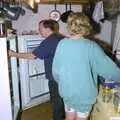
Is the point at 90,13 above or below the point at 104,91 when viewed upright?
above

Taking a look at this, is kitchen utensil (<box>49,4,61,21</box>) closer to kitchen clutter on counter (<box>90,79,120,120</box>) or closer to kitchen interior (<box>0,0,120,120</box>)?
kitchen interior (<box>0,0,120,120</box>)

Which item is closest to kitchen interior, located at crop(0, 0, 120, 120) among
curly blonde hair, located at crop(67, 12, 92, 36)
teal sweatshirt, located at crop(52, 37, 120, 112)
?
teal sweatshirt, located at crop(52, 37, 120, 112)

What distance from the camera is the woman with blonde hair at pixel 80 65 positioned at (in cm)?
176

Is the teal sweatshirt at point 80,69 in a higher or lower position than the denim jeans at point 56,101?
higher

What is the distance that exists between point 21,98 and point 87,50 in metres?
1.46

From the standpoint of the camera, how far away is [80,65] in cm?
177

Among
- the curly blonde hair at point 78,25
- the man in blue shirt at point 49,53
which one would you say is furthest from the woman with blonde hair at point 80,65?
the man in blue shirt at point 49,53

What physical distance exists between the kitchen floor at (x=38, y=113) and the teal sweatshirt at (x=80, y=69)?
112 cm

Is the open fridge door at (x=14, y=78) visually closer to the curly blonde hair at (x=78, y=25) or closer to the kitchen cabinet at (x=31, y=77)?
the kitchen cabinet at (x=31, y=77)

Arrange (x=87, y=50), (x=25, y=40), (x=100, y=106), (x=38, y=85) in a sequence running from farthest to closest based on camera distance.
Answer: (x=38, y=85), (x=25, y=40), (x=100, y=106), (x=87, y=50)

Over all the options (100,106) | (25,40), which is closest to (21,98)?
(25,40)

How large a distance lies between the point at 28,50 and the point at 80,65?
1.36 meters

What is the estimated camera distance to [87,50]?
5.74 feet

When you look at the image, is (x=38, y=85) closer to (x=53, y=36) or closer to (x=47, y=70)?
(x=47, y=70)
